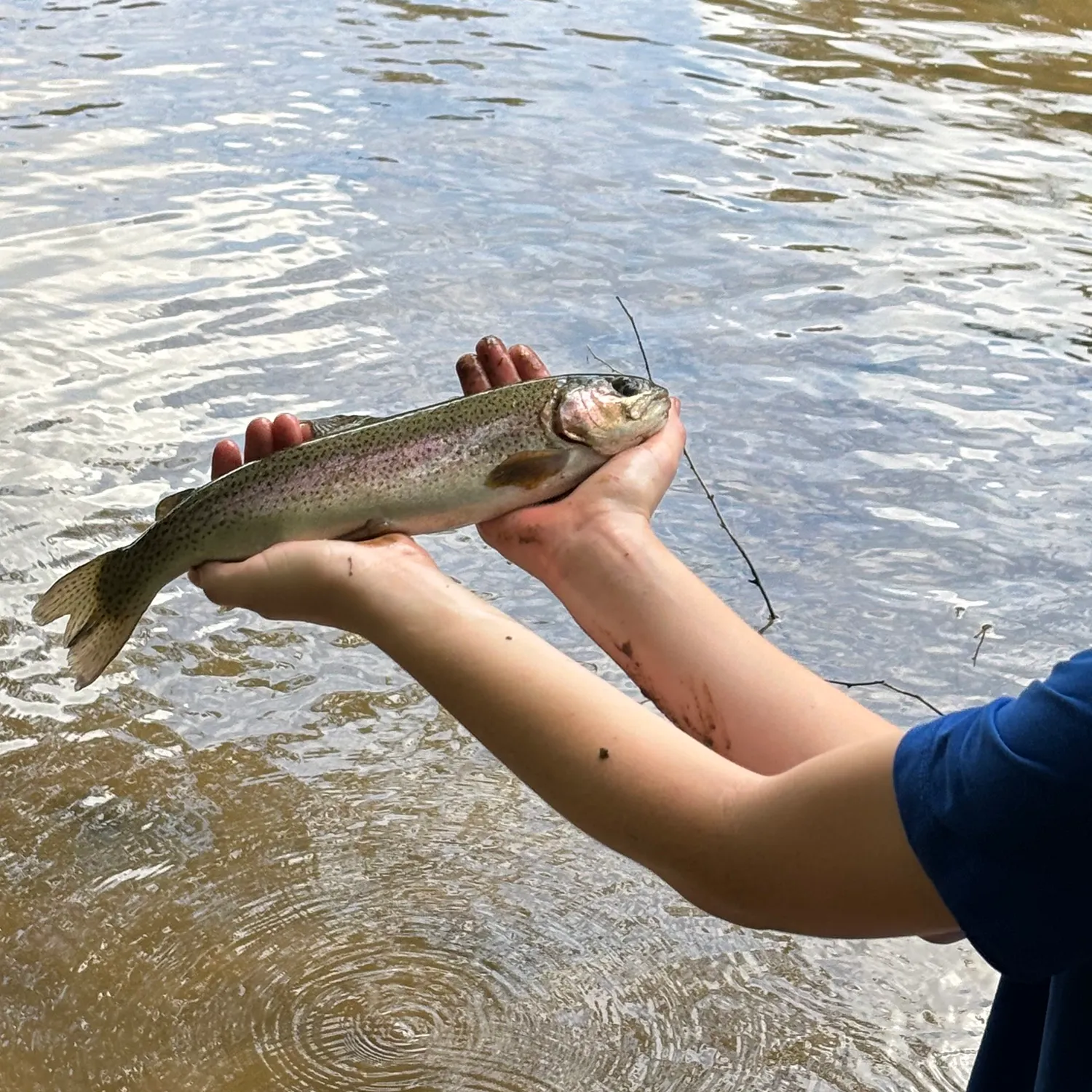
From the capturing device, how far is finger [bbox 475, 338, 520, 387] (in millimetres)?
3008

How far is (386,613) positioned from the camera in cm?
188

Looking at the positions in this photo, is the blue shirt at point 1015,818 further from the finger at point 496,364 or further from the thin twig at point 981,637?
the thin twig at point 981,637

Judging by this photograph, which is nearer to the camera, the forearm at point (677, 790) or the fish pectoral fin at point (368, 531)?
the forearm at point (677, 790)

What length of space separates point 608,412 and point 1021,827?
1.79 m

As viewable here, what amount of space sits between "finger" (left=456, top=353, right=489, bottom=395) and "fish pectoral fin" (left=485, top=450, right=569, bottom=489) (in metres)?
0.28

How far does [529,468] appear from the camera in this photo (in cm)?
275

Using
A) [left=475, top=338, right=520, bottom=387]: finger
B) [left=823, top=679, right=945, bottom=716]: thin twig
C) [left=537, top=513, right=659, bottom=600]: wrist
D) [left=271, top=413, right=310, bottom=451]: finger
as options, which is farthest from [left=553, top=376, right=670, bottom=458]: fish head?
[left=823, top=679, right=945, bottom=716]: thin twig

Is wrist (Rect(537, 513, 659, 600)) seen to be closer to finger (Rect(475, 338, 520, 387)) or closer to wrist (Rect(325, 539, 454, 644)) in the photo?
wrist (Rect(325, 539, 454, 644))

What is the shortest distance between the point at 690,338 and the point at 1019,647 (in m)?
2.12

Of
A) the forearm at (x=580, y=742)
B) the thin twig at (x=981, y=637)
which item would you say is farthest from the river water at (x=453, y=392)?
the forearm at (x=580, y=742)

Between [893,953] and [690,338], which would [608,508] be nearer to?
[893,953]

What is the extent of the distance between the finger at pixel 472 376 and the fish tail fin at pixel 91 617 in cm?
71

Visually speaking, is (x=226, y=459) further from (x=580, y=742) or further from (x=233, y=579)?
(x=580, y=742)

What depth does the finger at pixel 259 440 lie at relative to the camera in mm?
2797
